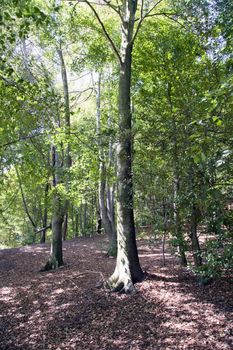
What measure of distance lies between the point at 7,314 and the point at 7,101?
4.10m

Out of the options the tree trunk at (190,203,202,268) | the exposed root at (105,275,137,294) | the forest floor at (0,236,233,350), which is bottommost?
the forest floor at (0,236,233,350)

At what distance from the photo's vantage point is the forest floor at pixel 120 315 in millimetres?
3740

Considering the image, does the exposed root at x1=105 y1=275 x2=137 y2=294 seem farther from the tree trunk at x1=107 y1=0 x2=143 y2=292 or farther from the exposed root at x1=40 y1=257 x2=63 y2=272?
the exposed root at x1=40 y1=257 x2=63 y2=272

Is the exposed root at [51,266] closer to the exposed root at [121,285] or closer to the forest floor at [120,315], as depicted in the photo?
the forest floor at [120,315]

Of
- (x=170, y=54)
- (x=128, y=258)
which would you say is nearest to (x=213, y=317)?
(x=128, y=258)

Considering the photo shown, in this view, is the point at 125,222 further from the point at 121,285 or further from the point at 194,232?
the point at 194,232

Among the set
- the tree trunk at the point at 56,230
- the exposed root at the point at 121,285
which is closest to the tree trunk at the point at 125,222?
the exposed root at the point at 121,285

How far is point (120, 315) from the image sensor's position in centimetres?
459

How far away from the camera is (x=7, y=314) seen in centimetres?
533

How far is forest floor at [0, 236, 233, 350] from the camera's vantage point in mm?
3740

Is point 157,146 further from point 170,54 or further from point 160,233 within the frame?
point 170,54

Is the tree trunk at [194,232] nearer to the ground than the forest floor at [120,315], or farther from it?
farther from it

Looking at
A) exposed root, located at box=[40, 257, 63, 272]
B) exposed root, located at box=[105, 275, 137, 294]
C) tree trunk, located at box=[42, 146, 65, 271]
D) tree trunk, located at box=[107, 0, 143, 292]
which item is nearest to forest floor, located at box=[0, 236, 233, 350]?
exposed root, located at box=[105, 275, 137, 294]

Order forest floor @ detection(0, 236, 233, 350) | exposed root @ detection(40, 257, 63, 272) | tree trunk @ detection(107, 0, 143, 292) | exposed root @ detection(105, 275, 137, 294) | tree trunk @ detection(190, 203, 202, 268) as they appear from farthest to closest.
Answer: exposed root @ detection(40, 257, 63, 272), tree trunk @ detection(107, 0, 143, 292), exposed root @ detection(105, 275, 137, 294), tree trunk @ detection(190, 203, 202, 268), forest floor @ detection(0, 236, 233, 350)
